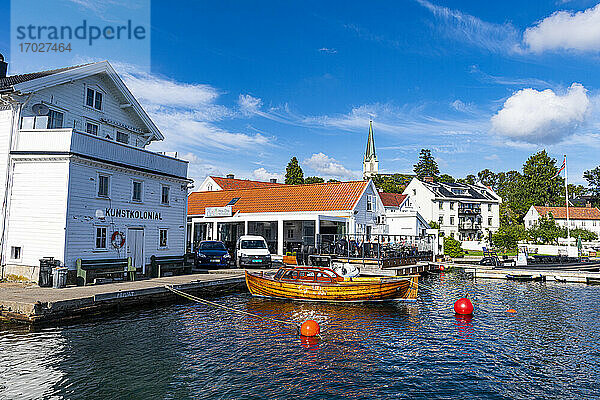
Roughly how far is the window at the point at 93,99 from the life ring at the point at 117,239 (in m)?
8.18

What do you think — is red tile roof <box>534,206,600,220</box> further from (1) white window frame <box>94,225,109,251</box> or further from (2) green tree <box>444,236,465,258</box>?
(1) white window frame <box>94,225,109,251</box>

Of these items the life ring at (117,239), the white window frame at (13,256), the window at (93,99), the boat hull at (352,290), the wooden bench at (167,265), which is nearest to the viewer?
the white window frame at (13,256)

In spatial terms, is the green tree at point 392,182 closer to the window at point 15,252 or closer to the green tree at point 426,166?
the green tree at point 426,166

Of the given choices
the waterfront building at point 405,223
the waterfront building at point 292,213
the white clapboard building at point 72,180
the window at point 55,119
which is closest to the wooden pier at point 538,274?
the waterfront building at point 405,223

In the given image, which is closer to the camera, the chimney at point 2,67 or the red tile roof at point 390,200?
the chimney at point 2,67

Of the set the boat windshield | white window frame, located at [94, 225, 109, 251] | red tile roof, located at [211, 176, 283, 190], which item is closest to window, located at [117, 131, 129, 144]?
white window frame, located at [94, 225, 109, 251]

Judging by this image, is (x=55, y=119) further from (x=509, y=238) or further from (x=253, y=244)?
(x=509, y=238)

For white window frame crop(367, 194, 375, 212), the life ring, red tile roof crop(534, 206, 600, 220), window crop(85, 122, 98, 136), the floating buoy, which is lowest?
the floating buoy

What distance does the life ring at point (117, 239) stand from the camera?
22438 millimetres

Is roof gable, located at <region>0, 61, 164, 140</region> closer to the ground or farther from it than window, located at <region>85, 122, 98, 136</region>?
farther from it

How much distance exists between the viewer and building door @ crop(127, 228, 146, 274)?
2359 cm

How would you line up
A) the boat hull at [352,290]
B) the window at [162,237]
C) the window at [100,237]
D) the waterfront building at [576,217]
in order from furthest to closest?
the waterfront building at [576,217] < the window at [162,237] < the window at [100,237] < the boat hull at [352,290]

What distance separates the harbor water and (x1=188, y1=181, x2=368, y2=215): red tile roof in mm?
19844

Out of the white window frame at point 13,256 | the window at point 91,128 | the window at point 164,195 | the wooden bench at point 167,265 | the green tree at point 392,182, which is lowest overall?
the wooden bench at point 167,265
